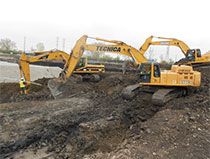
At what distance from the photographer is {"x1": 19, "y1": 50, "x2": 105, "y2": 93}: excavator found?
909cm

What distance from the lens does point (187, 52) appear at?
13203mm

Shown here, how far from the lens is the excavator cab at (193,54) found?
12852mm

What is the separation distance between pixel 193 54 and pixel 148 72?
25.7ft

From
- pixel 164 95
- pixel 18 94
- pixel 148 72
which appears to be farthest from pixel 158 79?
pixel 18 94

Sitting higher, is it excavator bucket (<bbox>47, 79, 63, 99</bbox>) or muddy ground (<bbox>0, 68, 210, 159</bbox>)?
excavator bucket (<bbox>47, 79, 63, 99</bbox>)

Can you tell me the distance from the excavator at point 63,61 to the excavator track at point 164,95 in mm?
6414

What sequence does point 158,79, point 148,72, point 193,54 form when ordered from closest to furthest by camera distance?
point 158,79
point 148,72
point 193,54

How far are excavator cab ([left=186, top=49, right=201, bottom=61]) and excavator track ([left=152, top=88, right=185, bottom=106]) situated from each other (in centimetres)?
658

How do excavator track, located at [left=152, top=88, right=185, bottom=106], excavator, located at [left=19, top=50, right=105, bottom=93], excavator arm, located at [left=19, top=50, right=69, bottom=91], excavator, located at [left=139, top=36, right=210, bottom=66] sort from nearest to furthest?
excavator track, located at [left=152, top=88, right=185, bottom=106]
excavator arm, located at [left=19, top=50, right=69, bottom=91]
excavator, located at [left=19, top=50, right=105, bottom=93]
excavator, located at [left=139, top=36, right=210, bottom=66]

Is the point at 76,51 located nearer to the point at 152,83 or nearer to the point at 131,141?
the point at 152,83

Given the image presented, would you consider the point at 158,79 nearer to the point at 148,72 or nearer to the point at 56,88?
the point at 148,72

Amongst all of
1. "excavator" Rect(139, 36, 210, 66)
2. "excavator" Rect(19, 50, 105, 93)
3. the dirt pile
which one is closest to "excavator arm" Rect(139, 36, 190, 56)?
"excavator" Rect(139, 36, 210, 66)

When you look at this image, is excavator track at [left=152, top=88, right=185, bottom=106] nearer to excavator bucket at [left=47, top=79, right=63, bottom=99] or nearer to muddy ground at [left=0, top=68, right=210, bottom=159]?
muddy ground at [left=0, top=68, right=210, bottom=159]

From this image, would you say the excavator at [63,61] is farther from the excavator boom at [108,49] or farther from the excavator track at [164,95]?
the excavator track at [164,95]
